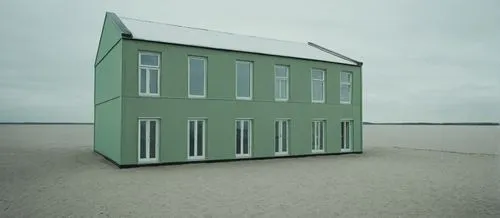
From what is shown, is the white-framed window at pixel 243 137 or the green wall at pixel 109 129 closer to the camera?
the green wall at pixel 109 129

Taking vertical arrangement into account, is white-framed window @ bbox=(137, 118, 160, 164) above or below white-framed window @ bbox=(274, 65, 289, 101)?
below

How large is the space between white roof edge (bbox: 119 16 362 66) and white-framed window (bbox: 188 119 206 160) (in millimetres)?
3672

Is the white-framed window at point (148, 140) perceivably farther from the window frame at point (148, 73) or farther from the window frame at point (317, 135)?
the window frame at point (317, 135)

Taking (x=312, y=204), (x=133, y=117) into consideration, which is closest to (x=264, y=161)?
(x=133, y=117)

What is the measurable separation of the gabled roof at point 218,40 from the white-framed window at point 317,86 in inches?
32.5

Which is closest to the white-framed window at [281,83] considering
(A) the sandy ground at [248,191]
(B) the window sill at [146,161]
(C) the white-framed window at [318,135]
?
(C) the white-framed window at [318,135]

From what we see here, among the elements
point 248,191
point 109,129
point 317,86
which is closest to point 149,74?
point 109,129

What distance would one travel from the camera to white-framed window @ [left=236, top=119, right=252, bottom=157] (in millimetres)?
18578

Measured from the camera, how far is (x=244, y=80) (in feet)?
62.4

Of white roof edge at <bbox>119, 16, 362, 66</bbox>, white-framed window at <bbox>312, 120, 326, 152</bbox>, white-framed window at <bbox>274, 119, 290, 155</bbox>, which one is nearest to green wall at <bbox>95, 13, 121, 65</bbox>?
white roof edge at <bbox>119, 16, 362, 66</bbox>

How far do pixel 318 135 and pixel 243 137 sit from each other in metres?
5.08

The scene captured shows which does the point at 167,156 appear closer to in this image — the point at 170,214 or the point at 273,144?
the point at 273,144

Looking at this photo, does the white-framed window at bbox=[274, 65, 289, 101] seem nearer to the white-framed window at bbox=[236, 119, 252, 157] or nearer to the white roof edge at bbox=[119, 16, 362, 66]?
the white roof edge at bbox=[119, 16, 362, 66]

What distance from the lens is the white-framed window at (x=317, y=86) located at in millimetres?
21391
